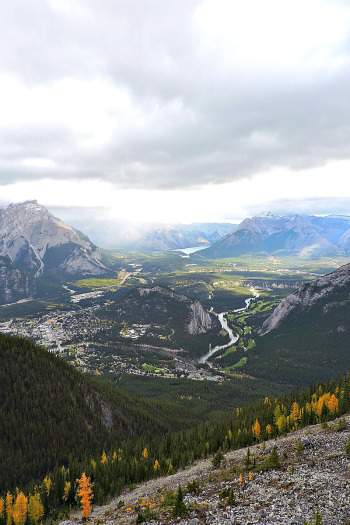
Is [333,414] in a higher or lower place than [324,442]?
lower

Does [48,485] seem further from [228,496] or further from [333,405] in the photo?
[333,405]

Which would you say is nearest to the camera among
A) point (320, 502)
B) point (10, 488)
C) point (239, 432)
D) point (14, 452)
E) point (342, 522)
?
point (342, 522)

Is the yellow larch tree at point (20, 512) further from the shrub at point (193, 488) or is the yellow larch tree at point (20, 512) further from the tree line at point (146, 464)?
the shrub at point (193, 488)

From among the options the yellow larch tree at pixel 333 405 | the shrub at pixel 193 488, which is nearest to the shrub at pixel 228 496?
the shrub at pixel 193 488

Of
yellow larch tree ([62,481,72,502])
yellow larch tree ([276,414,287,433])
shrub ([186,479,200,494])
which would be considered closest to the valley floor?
shrub ([186,479,200,494])

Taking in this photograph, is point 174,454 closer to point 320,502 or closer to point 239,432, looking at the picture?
point 239,432

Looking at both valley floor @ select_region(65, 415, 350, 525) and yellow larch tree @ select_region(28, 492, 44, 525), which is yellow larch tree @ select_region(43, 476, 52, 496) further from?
valley floor @ select_region(65, 415, 350, 525)

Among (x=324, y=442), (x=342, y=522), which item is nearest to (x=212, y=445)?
(x=324, y=442)

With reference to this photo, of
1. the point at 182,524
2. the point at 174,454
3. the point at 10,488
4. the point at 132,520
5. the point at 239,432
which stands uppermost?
the point at 182,524

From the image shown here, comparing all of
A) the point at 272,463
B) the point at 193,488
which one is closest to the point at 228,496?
the point at 193,488
